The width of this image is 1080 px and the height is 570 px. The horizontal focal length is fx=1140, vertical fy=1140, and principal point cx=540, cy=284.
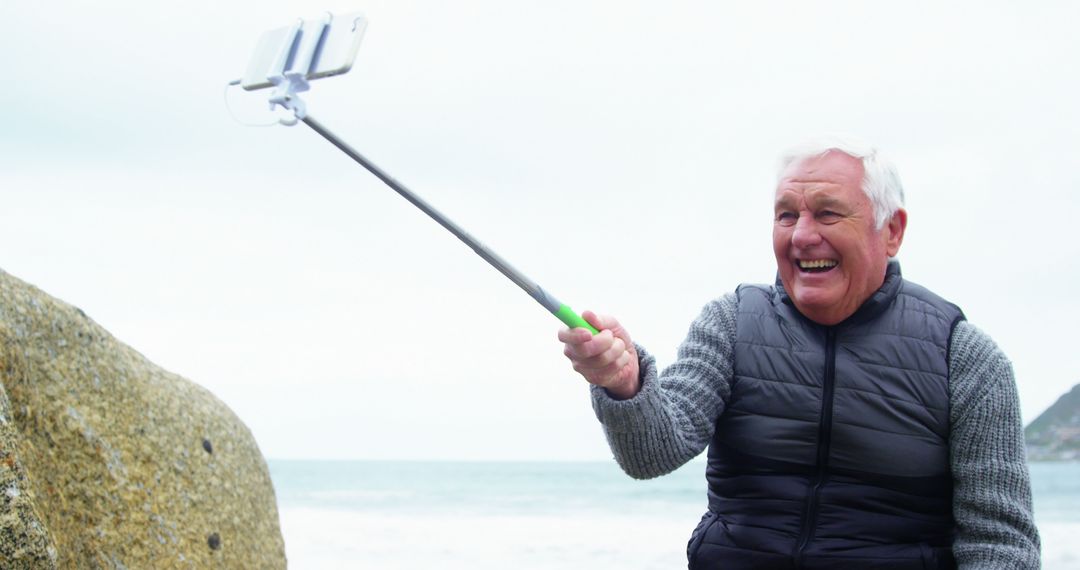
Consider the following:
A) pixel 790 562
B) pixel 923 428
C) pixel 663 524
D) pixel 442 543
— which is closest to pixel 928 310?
pixel 923 428

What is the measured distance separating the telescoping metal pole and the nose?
1.97ft

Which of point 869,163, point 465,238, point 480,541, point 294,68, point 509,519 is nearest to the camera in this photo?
point 465,238

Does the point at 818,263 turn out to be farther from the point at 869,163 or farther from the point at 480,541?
the point at 480,541

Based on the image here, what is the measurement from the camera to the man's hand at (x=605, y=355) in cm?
213

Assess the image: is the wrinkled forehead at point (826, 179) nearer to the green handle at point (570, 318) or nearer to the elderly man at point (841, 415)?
the elderly man at point (841, 415)

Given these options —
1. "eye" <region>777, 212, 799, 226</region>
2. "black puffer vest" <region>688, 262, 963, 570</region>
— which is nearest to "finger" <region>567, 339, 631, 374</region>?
"black puffer vest" <region>688, 262, 963, 570</region>

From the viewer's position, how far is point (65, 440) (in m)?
3.39

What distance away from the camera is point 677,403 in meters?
2.49

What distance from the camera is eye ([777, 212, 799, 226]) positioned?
2.51 m

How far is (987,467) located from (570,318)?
3.24 feet

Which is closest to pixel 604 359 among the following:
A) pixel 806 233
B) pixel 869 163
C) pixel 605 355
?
pixel 605 355

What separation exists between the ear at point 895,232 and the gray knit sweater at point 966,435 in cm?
23

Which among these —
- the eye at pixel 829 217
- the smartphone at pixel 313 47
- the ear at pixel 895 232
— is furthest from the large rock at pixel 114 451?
the ear at pixel 895 232

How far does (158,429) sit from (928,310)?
2564mm
